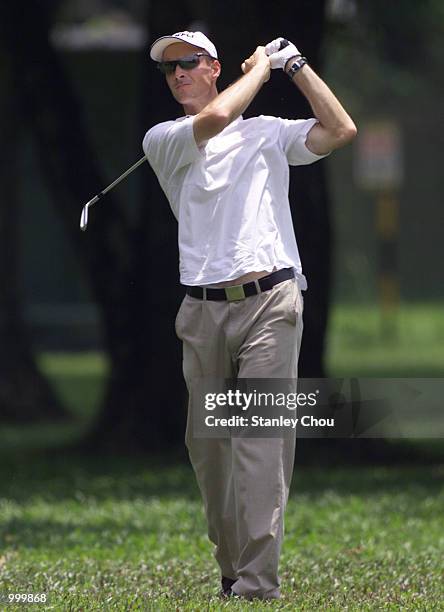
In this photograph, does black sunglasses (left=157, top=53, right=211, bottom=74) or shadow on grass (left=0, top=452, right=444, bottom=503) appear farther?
shadow on grass (left=0, top=452, right=444, bottom=503)

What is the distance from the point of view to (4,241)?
1753cm

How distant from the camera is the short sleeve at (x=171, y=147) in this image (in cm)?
592

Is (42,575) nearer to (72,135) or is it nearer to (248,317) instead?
(248,317)

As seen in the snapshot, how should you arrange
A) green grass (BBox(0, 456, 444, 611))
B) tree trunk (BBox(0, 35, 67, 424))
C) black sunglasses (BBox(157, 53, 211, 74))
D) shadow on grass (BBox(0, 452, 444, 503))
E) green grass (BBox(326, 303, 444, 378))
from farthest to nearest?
green grass (BBox(326, 303, 444, 378)) < tree trunk (BBox(0, 35, 67, 424)) < shadow on grass (BBox(0, 452, 444, 503)) < green grass (BBox(0, 456, 444, 611)) < black sunglasses (BBox(157, 53, 211, 74))

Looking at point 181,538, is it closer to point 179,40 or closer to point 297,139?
point 297,139

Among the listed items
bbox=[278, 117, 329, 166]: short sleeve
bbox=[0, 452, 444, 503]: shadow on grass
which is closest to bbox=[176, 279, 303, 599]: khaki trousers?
bbox=[278, 117, 329, 166]: short sleeve

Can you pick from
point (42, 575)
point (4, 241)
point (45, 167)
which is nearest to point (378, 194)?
point (4, 241)

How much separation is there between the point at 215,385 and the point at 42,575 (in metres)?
1.42

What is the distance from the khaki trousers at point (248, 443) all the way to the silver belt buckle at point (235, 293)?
0.08 ft

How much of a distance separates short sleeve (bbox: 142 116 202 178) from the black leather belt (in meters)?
0.48

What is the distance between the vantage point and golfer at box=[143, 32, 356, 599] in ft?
19.3

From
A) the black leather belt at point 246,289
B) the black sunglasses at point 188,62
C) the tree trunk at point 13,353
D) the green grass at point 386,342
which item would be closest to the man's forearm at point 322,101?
the black sunglasses at point 188,62

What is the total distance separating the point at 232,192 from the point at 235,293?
0.37 meters

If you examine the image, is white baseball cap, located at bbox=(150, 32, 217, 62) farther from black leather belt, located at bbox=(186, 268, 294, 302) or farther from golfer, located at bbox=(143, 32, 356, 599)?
black leather belt, located at bbox=(186, 268, 294, 302)
